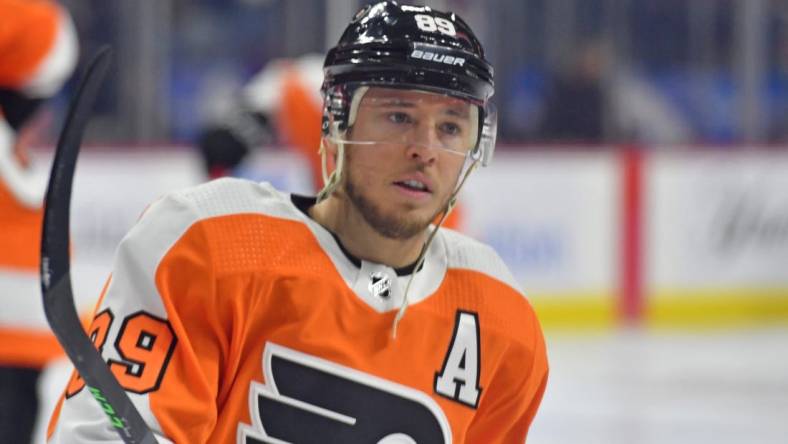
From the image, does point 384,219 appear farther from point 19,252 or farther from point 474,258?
point 19,252

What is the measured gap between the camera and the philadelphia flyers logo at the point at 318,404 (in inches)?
61.2

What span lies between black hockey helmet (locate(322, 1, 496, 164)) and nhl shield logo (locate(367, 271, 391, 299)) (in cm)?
17

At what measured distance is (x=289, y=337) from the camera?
61.0 inches

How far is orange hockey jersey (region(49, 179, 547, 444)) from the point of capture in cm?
147

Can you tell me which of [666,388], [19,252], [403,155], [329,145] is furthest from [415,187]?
[666,388]

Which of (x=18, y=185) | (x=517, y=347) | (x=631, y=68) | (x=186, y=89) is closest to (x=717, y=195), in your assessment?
A: (x=631, y=68)

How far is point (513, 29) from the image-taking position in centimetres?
664

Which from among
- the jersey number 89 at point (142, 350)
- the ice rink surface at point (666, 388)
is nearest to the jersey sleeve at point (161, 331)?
the jersey number 89 at point (142, 350)

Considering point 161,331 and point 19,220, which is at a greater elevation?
point 161,331

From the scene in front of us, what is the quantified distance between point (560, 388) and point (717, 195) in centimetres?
205

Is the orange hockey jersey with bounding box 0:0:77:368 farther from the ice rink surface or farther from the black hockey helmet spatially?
the ice rink surface

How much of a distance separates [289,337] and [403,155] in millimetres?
239

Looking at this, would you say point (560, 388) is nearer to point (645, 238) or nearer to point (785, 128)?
point (645, 238)

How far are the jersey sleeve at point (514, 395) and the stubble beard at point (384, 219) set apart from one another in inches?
7.4
